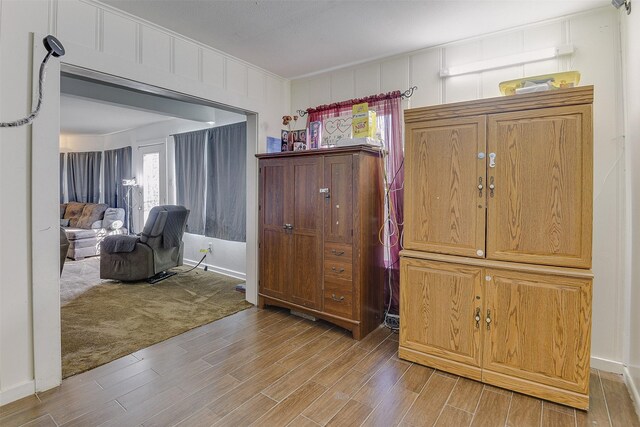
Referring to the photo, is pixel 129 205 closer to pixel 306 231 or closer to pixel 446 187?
pixel 306 231

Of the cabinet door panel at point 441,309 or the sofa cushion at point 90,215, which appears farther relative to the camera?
the sofa cushion at point 90,215

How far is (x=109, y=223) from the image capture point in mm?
6324

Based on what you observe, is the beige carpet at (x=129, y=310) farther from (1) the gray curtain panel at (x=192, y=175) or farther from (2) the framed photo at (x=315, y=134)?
(2) the framed photo at (x=315, y=134)

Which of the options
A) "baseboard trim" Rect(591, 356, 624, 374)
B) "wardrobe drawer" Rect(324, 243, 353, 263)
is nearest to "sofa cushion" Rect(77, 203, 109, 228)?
"wardrobe drawer" Rect(324, 243, 353, 263)

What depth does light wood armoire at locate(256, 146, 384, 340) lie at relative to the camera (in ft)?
9.18

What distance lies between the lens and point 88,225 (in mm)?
6312

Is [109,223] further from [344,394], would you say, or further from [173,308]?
[344,394]

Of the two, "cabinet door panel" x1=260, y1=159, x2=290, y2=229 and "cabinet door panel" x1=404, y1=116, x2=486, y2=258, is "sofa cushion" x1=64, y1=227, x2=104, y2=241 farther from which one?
"cabinet door panel" x1=404, y1=116, x2=486, y2=258

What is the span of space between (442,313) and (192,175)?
4389 millimetres

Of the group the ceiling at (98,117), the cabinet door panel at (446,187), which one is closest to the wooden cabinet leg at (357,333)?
the cabinet door panel at (446,187)

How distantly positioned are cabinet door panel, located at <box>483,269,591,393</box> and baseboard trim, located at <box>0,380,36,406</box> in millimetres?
2855

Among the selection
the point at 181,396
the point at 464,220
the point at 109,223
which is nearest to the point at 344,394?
the point at 181,396

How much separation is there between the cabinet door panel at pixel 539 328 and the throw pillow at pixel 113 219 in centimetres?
660

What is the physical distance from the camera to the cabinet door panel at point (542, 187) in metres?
1.88
